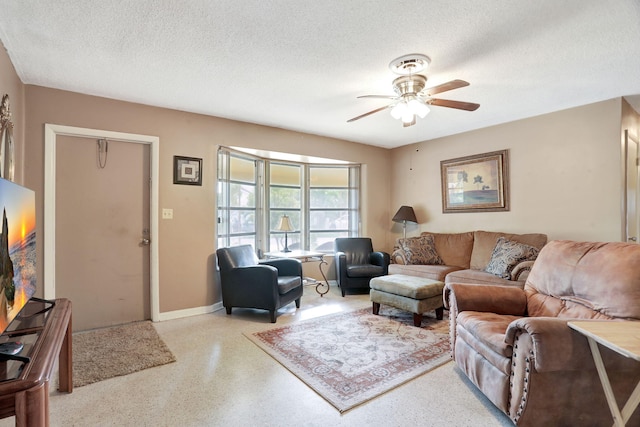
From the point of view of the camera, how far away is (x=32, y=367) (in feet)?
3.72

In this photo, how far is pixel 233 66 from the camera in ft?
8.59

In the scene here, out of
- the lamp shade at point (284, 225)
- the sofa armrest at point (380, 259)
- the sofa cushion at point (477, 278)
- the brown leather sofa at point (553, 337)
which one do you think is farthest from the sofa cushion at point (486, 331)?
the lamp shade at point (284, 225)

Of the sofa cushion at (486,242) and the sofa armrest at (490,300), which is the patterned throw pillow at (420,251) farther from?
the sofa armrest at (490,300)

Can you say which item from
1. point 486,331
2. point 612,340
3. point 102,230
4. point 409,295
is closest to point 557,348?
point 612,340

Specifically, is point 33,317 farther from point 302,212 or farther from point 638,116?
point 638,116

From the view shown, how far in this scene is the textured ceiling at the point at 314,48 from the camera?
190 centimetres

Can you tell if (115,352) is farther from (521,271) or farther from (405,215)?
(405,215)

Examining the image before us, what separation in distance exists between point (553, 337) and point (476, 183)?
131 inches

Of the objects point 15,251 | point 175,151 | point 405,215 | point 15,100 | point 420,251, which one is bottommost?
point 420,251

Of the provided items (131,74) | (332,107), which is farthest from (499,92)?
(131,74)

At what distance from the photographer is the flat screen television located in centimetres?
128

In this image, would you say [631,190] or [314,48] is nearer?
[314,48]

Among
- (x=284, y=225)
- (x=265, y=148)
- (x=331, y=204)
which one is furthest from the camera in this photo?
(x=331, y=204)

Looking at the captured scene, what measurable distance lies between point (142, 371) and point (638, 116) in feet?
19.3
